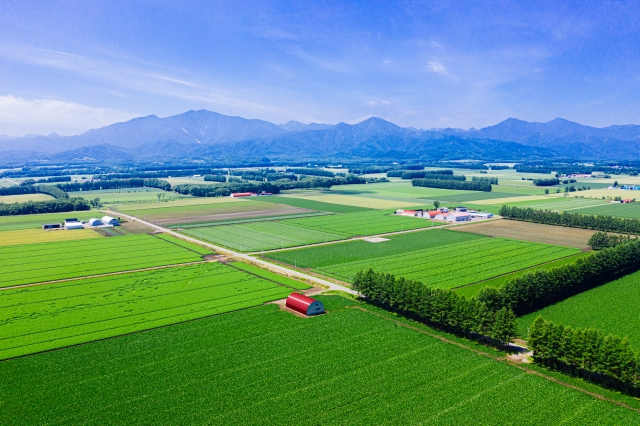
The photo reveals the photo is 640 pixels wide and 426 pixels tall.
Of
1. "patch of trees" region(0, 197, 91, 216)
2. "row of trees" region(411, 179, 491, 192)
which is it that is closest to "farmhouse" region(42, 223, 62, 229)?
"patch of trees" region(0, 197, 91, 216)

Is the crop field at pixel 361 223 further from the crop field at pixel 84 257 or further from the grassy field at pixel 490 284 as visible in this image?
the grassy field at pixel 490 284

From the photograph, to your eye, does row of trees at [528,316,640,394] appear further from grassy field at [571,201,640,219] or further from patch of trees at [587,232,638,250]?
grassy field at [571,201,640,219]

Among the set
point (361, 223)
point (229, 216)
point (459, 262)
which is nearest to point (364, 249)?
point (459, 262)

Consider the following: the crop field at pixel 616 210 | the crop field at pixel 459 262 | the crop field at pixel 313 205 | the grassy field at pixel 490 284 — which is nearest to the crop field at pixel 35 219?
the crop field at pixel 313 205

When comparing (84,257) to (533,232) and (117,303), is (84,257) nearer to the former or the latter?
(117,303)

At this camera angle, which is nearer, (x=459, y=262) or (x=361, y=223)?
(x=459, y=262)

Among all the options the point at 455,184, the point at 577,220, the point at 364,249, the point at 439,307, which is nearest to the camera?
the point at 439,307

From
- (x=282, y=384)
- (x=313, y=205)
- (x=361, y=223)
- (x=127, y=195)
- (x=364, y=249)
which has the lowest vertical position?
(x=127, y=195)
